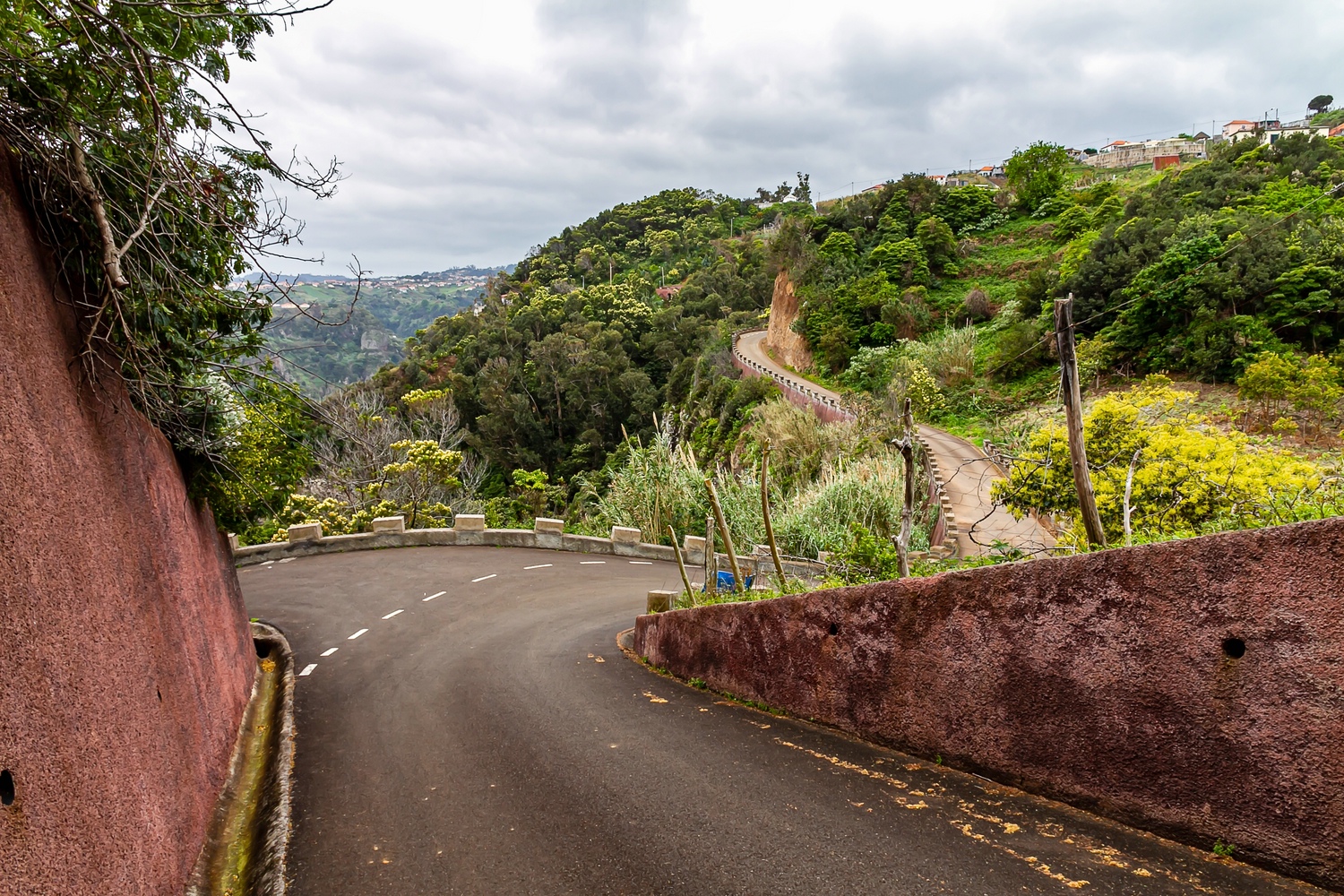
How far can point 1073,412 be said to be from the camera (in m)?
4.56

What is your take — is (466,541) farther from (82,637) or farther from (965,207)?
(965,207)

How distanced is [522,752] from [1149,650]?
4.89m

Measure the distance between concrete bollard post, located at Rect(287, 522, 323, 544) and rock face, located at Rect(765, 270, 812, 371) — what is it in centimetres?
3129

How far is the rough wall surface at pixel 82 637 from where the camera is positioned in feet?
9.55

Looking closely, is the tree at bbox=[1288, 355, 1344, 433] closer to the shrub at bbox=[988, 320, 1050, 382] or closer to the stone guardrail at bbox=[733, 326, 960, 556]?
the stone guardrail at bbox=[733, 326, 960, 556]

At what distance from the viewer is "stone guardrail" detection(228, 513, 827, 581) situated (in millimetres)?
17969

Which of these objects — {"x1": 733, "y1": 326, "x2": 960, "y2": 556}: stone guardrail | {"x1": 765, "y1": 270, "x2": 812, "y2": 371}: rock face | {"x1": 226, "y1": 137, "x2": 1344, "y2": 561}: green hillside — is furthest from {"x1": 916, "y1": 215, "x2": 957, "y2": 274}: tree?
{"x1": 733, "y1": 326, "x2": 960, "y2": 556}: stone guardrail

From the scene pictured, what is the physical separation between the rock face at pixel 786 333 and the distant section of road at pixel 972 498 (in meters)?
7.20

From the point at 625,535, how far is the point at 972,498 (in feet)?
35.2

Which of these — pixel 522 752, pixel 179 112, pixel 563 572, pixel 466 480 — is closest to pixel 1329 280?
pixel 563 572

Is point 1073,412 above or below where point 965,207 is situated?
below

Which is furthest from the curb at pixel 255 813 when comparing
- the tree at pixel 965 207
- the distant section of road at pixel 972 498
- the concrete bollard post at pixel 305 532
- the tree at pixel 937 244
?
the tree at pixel 965 207

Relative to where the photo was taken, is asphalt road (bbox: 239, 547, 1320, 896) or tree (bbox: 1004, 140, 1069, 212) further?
tree (bbox: 1004, 140, 1069, 212)

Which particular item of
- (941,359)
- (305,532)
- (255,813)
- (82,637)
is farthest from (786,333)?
(82,637)
